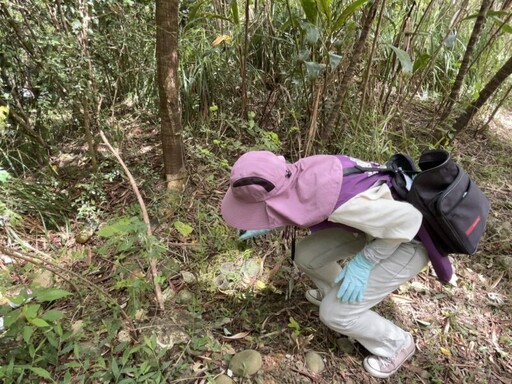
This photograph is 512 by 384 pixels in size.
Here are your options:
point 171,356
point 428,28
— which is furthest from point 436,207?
point 428,28

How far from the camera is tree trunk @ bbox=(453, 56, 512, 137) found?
2680 mm

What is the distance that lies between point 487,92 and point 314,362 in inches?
97.7

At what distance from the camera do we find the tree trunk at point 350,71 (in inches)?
80.1

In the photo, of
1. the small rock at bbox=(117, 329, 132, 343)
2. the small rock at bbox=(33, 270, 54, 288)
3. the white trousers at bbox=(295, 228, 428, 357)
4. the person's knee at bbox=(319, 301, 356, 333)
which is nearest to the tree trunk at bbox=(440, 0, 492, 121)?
the white trousers at bbox=(295, 228, 428, 357)

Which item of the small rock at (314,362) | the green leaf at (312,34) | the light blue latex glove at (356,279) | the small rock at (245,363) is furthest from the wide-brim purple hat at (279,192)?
the green leaf at (312,34)

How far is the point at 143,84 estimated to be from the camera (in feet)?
10.2

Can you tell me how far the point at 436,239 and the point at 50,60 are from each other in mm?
2191

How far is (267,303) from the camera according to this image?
6.56ft

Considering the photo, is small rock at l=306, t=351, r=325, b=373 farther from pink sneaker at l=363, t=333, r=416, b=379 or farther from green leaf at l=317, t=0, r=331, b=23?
green leaf at l=317, t=0, r=331, b=23

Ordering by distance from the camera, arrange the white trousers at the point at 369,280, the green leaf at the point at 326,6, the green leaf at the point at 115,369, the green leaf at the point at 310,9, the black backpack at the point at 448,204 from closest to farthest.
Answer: the black backpack at the point at 448,204 < the green leaf at the point at 115,369 < the white trousers at the point at 369,280 < the green leaf at the point at 326,6 < the green leaf at the point at 310,9

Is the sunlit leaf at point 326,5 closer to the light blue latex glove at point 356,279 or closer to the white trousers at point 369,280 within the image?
the white trousers at point 369,280

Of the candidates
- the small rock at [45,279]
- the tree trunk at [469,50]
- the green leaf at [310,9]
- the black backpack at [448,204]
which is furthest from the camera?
the tree trunk at [469,50]

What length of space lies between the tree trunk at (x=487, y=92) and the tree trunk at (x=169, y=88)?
7.32 ft

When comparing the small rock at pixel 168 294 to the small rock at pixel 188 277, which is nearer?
the small rock at pixel 168 294
